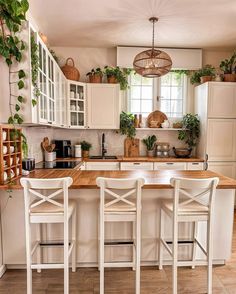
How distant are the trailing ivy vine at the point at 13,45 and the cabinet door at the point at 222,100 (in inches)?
124

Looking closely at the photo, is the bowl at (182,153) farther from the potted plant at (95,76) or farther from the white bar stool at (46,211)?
the white bar stool at (46,211)

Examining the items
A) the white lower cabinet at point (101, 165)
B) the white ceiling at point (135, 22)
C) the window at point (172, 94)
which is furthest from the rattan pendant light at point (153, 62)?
the window at point (172, 94)

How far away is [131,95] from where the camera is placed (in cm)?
475

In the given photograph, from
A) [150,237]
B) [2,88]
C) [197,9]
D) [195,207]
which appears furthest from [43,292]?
[197,9]

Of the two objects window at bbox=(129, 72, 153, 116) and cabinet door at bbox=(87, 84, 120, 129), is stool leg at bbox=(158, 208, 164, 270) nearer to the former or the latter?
cabinet door at bbox=(87, 84, 120, 129)

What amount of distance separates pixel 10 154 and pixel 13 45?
1.00 m

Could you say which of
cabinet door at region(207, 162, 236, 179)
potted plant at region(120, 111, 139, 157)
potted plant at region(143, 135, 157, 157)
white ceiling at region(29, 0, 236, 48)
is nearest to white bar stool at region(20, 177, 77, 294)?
white ceiling at region(29, 0, 236, 48)

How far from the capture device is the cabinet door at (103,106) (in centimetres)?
436

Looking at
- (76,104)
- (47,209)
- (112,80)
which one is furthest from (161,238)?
(112,80)

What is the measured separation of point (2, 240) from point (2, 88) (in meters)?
1.47

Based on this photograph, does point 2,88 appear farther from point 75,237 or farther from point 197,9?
point 197,9

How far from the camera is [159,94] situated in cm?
475

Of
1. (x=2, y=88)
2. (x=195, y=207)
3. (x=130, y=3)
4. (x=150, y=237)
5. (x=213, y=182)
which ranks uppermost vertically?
(x=130, y=3)

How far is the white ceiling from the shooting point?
9.58ft
